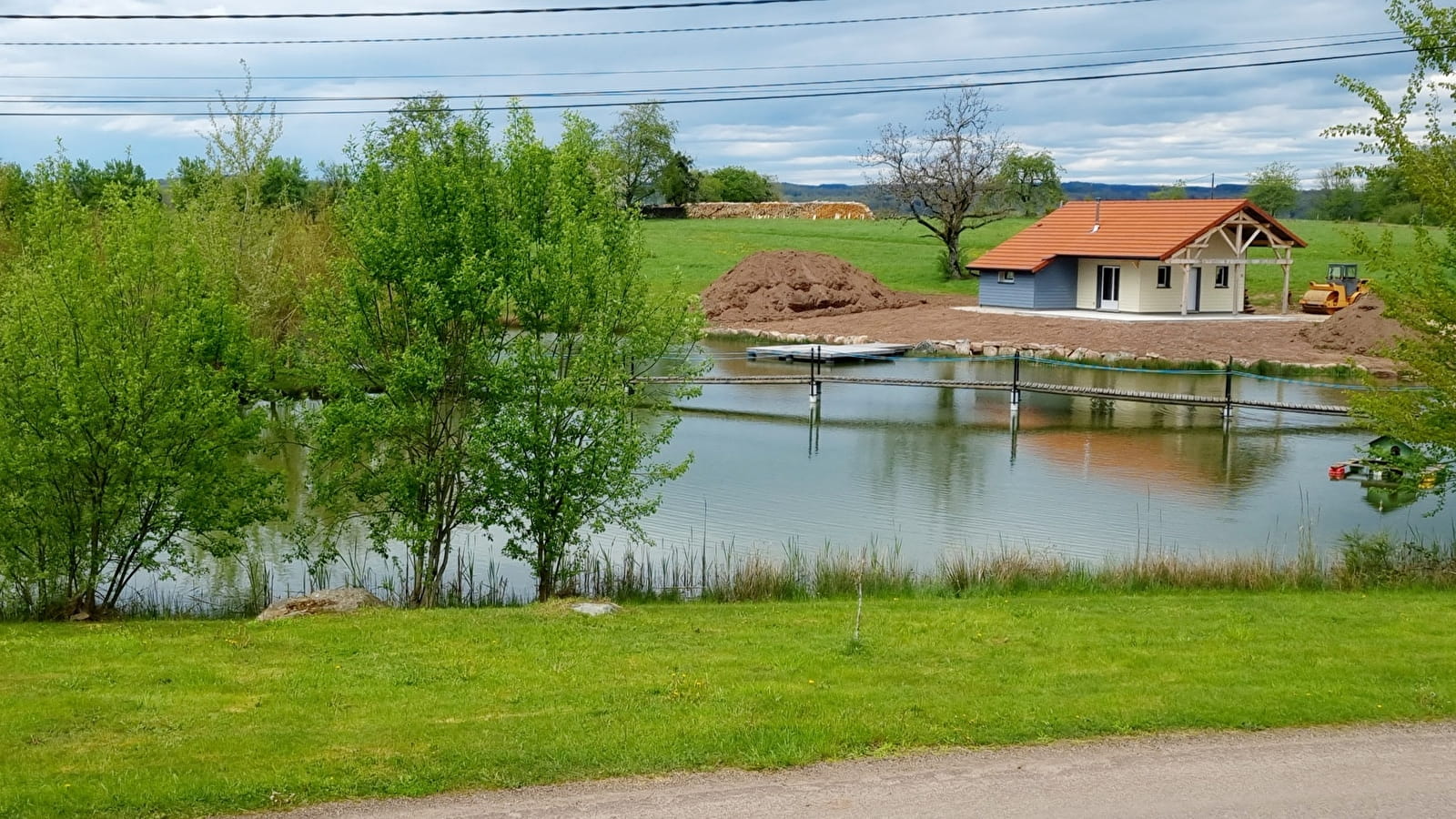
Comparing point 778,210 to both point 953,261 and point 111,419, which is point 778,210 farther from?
point 111,419

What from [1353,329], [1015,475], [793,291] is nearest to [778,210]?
[793,291]

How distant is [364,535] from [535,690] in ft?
34.7

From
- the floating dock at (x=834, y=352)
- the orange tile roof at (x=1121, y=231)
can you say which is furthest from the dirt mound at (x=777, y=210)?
the floating dock at (x=834, y=352)

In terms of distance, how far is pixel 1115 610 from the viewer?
1282cm

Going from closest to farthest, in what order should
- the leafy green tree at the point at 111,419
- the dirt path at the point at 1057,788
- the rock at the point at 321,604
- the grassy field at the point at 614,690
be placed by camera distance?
the dirt path at the point at 1057,788
the grassy field at the point at 614,690
the rock at the point at 321,604
the leafy green tree at the point at 111,419

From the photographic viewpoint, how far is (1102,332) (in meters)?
45.8

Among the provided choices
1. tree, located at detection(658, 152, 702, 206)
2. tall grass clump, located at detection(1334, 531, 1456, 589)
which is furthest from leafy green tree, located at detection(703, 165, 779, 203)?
tall grass clump, located at detection(1334, 531, 1456, 589)

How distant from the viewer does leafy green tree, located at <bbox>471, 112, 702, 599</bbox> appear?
14352mm

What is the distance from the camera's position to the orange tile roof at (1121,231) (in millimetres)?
49500

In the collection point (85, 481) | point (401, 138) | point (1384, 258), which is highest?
point (401, 138)

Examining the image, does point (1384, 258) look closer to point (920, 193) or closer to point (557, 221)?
point (557, 221)

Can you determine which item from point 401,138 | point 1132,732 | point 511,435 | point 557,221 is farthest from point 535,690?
point 401,138

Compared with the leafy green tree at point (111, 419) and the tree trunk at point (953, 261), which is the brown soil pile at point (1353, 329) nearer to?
the tree trunk at point (953, 261)

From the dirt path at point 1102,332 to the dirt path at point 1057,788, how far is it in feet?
113
